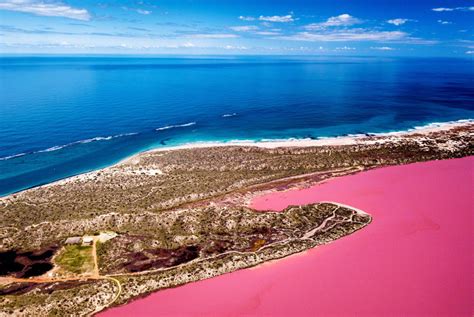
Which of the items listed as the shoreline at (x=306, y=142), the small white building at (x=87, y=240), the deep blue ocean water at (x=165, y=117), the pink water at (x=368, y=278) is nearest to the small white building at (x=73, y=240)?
the small white building at (x=87, y=240)

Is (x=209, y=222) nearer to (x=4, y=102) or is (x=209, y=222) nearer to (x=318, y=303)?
(x=318, y=303)

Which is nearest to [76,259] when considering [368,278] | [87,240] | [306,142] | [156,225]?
[87,240]

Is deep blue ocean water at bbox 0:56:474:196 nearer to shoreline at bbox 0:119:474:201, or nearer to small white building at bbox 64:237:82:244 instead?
shoreline at bbox 0:119:474:201

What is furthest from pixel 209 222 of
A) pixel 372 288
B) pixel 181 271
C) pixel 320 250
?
pixel 372 288

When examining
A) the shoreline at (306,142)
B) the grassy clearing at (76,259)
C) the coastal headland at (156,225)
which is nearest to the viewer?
the coastal headland at (156,225)

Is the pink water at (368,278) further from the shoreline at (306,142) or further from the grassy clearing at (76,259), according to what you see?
the shoreline at (306,142)

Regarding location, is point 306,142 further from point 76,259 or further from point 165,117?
point 76,259
